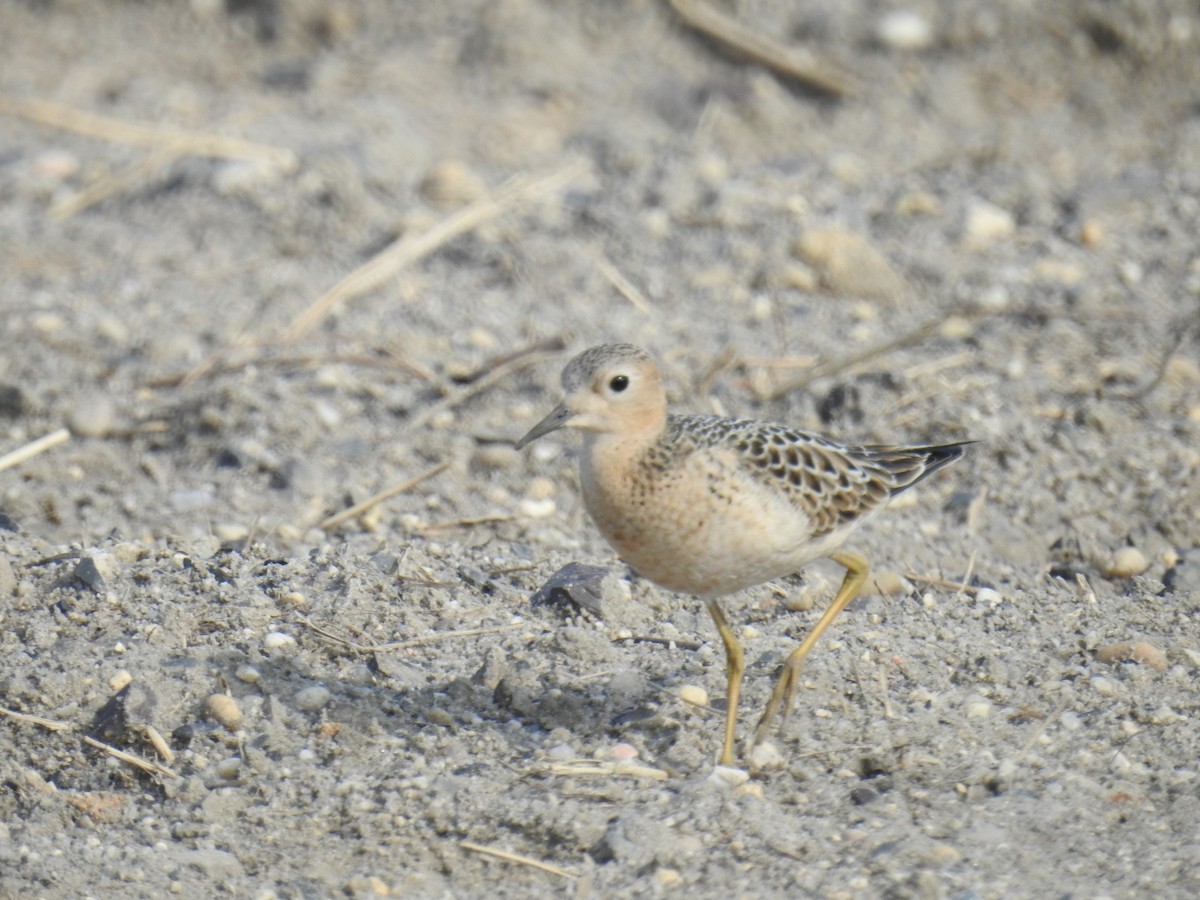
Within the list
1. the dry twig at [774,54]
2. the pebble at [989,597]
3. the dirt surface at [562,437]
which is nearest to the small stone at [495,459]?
the dirt surface at [562,437]

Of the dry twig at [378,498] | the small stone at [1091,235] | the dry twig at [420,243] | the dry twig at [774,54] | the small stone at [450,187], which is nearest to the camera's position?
the dry twig at [378,498]

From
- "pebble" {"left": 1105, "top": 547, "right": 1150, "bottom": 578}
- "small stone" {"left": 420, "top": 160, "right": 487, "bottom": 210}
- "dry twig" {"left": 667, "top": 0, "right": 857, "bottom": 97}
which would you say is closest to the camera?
"pebble" {"left": 1105, "top": 547, "right": 1150, "bottom": 578}

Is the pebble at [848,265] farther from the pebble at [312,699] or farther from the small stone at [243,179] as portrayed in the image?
the pebble at [312,699]

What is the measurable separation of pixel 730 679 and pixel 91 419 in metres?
3.44

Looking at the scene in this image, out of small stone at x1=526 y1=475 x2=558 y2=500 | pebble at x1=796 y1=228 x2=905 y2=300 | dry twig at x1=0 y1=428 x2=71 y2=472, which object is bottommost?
dry twig at x1=0 y1=428 x2=71 y2=472

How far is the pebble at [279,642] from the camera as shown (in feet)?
16.6

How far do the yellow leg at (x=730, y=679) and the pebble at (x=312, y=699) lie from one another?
3.95 ft

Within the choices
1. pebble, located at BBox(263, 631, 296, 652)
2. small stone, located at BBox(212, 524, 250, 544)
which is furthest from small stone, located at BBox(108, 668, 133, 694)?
small stone, located at BBox(212, 524, 250, 544)

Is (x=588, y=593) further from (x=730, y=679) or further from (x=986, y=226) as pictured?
(x=986, y=226)

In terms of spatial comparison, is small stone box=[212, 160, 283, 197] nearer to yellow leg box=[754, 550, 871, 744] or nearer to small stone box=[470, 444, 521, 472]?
small stone box=[470, 444, 521, 472]

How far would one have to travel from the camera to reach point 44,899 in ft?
13.3

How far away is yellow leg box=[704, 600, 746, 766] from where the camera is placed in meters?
4.62

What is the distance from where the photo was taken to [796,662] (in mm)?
4816

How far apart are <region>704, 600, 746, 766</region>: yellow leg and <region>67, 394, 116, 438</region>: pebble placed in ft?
10.6
